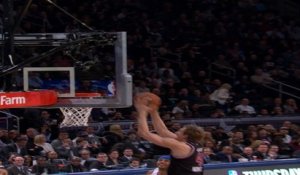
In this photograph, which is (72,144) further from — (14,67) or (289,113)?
(289,113)

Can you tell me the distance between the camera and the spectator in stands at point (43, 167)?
11508 mm

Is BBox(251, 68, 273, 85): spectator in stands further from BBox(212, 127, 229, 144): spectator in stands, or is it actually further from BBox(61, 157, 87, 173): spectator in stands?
BBox(61, 157, 87, 173): spectator in stands

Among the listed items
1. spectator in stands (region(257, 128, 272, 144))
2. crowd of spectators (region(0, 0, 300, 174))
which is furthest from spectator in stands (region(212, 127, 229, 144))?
spectator in stands (region(257, 128, 272, 144))

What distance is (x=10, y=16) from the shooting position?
1011cm

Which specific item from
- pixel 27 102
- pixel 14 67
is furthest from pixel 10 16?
pixel 27 102

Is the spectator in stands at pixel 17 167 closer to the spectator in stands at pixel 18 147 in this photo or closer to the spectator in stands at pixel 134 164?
the spectator in stands at pixel 18 147

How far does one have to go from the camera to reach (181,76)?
17.8 metres

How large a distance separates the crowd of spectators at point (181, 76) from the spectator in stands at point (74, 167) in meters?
0.02

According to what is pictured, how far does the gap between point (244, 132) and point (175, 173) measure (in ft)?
32.5

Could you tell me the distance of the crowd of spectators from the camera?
1259cm

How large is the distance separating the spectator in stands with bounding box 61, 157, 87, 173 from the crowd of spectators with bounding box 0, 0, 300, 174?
2 centimetres

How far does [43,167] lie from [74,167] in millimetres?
555

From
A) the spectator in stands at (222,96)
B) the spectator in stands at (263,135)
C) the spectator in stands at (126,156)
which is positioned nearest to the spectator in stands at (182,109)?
the spectator in stands at (222,96)

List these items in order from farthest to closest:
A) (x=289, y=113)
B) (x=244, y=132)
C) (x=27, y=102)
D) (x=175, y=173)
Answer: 1. (x=289, y=113)
2. (x=244, y=132)
3. (x=27, y=102)
4. (x=175, y=173)
